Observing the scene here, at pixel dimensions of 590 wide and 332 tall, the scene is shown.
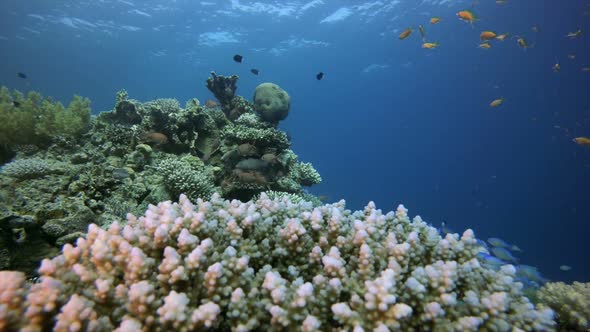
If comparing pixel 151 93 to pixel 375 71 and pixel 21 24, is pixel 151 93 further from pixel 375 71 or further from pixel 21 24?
pixel 375 71

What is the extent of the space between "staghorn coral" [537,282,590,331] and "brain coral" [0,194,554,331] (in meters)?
0.88

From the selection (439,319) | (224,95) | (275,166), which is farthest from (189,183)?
(224,95)

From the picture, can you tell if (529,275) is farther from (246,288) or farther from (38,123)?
(38,123)

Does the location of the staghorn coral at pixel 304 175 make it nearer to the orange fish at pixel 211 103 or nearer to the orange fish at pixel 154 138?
the orange fish at pixel 154 138

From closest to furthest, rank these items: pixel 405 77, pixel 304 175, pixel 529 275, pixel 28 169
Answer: pixel 28 169 < pixel 529 275 < pixel 304 175 < pixel 405 77

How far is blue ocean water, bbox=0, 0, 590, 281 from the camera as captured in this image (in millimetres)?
36406

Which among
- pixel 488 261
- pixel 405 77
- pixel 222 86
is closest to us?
pixel 488 261

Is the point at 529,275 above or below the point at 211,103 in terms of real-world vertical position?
below

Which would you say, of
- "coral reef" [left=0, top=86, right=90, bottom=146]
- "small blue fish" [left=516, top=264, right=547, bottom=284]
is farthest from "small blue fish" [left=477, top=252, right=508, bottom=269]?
"coral reef" [left=0, top=86, right=90, bottom=146]

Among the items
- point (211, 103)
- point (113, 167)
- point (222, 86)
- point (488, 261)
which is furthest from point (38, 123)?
point (488, 261)

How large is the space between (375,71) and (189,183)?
6289 centimetres

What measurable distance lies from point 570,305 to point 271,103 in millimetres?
9535

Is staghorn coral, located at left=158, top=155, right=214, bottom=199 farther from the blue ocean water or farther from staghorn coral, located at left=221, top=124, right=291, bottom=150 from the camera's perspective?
the blue ocean water

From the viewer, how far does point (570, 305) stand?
2.57 meters
